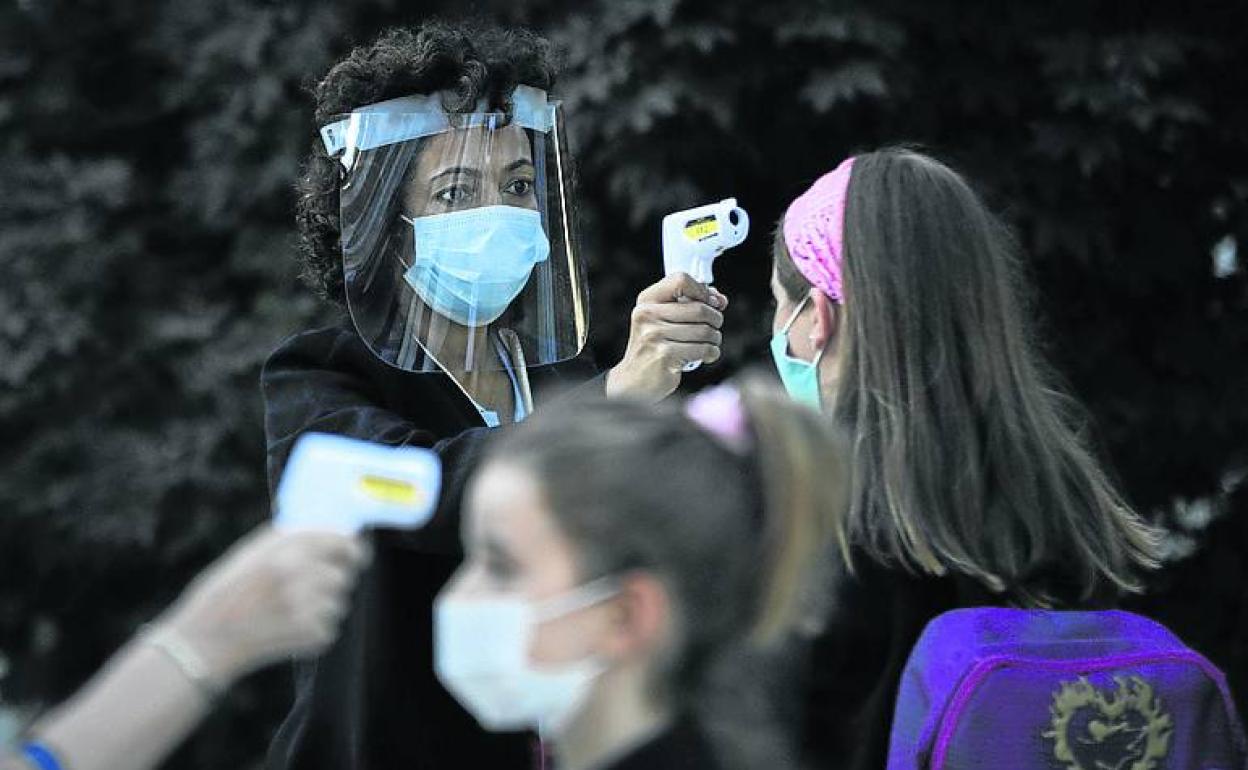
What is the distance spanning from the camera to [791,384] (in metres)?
2.86

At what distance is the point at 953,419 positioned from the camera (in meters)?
2.53

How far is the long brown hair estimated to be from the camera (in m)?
2.46

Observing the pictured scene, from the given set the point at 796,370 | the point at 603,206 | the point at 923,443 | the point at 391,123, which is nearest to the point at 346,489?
the point at 923,443

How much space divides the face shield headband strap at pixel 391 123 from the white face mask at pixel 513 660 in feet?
4.10

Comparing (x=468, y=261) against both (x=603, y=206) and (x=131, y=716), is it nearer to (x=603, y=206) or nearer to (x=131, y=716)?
(x=131, y=716)

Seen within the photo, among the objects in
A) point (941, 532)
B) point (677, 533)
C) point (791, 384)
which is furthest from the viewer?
point (791, 384)

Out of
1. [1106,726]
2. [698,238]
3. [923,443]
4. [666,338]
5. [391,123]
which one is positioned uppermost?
[391,123]

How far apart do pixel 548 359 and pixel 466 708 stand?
2.14 ft

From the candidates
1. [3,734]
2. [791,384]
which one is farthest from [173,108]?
[791,384]

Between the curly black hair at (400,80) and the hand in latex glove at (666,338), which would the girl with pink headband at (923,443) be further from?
the curly black hair at (400,80)

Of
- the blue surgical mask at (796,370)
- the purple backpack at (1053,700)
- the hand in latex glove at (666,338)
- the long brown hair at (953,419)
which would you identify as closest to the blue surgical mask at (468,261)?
the hand in latex glove at (666,338)

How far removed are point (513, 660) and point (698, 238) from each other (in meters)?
1.21

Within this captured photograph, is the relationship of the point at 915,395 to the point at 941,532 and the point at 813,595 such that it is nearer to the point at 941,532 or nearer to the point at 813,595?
the point at 941,532

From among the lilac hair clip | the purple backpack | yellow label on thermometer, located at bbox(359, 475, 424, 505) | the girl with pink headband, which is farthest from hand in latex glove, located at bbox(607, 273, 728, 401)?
yellow label on thermometer, located at bbox(359, 475, 424, 505)
